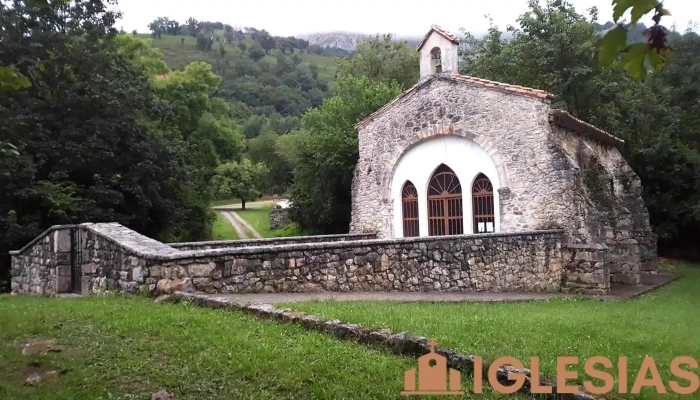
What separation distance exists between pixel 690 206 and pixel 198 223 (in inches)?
803

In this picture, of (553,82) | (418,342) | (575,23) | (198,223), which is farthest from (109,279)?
(575,23)

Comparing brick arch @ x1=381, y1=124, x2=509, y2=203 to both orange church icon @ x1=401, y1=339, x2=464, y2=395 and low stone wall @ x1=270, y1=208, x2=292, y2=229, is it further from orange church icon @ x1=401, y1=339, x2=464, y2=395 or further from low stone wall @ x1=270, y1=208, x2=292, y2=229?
low stone wall @ x1=270, y1=208, x2=292, y2=229

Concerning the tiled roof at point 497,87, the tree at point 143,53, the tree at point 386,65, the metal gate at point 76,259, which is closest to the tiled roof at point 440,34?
the tiled roof at point 497,87

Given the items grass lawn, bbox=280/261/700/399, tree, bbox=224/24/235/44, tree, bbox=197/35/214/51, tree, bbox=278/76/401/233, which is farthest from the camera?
tree, bbox=224/24/235/44

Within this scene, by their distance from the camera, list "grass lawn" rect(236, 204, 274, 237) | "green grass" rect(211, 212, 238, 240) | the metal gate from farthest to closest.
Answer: "grass lawn" rect(236, 204, 274, 237)
"green grass" rect(211, 212, 238, 240)
the metal gate

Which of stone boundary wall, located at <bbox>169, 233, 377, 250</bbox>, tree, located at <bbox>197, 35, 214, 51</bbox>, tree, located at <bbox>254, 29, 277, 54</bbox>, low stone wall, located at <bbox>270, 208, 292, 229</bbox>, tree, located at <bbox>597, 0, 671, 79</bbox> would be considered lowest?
stone boundary wall, located at <bbox>169, 233, 377, 250</bbox>

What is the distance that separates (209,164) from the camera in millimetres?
30719

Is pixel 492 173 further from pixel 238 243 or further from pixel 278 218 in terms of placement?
pixel 278 218

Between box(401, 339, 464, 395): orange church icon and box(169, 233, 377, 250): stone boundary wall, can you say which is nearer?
box(401, 339, 464, 395): orange church icon

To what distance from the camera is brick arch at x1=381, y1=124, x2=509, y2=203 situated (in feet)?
53.0

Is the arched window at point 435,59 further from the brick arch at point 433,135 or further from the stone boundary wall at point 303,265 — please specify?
the stone boundary wall at point 303,265

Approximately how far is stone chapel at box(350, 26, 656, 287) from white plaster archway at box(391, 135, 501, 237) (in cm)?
3

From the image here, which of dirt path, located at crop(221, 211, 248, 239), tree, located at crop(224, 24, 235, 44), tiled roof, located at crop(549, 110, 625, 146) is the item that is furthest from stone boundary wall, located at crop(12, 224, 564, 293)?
tree, located at crop(224, 24, 235, 44)

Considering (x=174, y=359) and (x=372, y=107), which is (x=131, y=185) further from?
(x=174, y=359)
